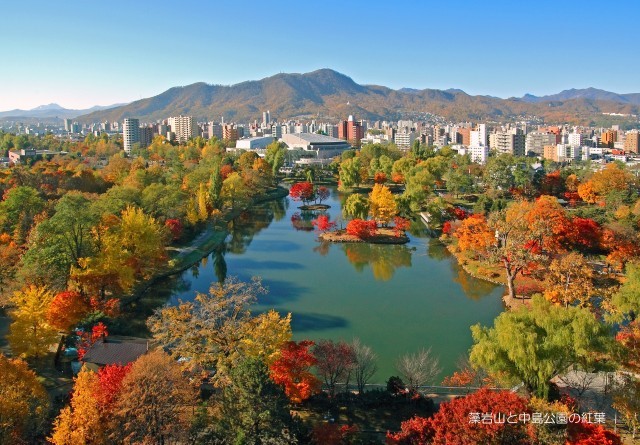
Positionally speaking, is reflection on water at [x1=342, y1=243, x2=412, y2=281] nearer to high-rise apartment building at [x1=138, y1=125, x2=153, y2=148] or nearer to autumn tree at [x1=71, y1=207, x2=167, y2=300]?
autumn tree at [x1=71, y1=207, x2=167, y2=300]

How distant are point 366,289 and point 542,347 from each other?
685 cm

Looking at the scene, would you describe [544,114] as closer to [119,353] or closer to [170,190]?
[170,190]

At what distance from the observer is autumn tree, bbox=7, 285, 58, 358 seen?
8070 millimetres

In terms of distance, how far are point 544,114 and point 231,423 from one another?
453ft

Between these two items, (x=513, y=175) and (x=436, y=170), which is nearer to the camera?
(x=513, y=175)

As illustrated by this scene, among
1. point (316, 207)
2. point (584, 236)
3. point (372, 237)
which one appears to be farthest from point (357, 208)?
point (584, 236)

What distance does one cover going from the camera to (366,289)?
13.3 m

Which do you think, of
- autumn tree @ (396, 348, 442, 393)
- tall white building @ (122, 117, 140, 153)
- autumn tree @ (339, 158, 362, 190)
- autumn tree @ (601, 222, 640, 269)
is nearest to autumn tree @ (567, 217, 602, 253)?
autumn tree @ (601, 222, 640, 269)

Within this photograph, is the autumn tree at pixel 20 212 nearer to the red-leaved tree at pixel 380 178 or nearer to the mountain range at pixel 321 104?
the red-leaved tree at pixel 380 178

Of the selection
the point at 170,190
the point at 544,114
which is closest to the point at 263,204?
the point at 170,190

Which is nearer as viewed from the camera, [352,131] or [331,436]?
[331,436]

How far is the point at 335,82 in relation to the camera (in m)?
170

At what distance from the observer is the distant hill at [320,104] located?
127 metres

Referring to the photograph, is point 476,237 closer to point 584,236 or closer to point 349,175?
point 584,236
